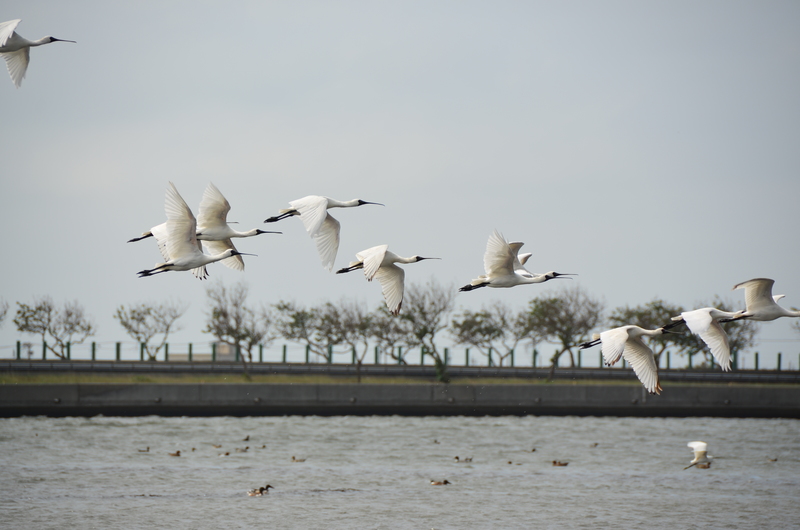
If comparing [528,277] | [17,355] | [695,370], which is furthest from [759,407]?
[17,355]

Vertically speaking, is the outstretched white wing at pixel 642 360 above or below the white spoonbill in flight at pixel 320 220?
below

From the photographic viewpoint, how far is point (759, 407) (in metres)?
44.1

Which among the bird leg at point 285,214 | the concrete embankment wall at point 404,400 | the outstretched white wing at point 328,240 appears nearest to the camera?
the outstretched white wing at point 328,240

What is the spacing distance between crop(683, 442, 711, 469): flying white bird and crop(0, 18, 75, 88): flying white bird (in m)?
22.0

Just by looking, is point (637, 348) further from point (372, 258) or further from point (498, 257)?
point (372, 258)

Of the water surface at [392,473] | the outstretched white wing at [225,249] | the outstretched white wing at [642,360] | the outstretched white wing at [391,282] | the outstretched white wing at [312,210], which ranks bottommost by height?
the water surface at [392,473]

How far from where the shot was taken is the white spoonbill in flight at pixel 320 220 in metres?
16.1

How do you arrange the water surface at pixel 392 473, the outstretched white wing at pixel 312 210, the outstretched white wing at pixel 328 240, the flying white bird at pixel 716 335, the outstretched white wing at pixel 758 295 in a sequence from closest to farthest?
the outstretched white wing at pixel 312 210 → the flying white bird at pixel 716 335 → the outstretched white wing at pixel 328 240 → the outstretched white wing at pixel 758 295 → the water surface at pixel 392 473

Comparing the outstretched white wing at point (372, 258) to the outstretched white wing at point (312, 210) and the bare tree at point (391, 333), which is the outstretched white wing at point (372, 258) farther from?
the bare tree at point (391, 333)

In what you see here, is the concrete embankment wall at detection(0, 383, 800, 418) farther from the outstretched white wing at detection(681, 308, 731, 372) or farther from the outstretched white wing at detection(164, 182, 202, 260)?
the outstretched white wing at detection(681, 308, 731, 372)

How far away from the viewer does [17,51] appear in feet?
57.9

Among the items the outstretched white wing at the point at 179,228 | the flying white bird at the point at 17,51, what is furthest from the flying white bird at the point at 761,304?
the flying white bird at the point at 17,51

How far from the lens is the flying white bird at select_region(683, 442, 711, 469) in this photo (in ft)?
101

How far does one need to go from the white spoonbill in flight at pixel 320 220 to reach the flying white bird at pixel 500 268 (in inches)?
112
